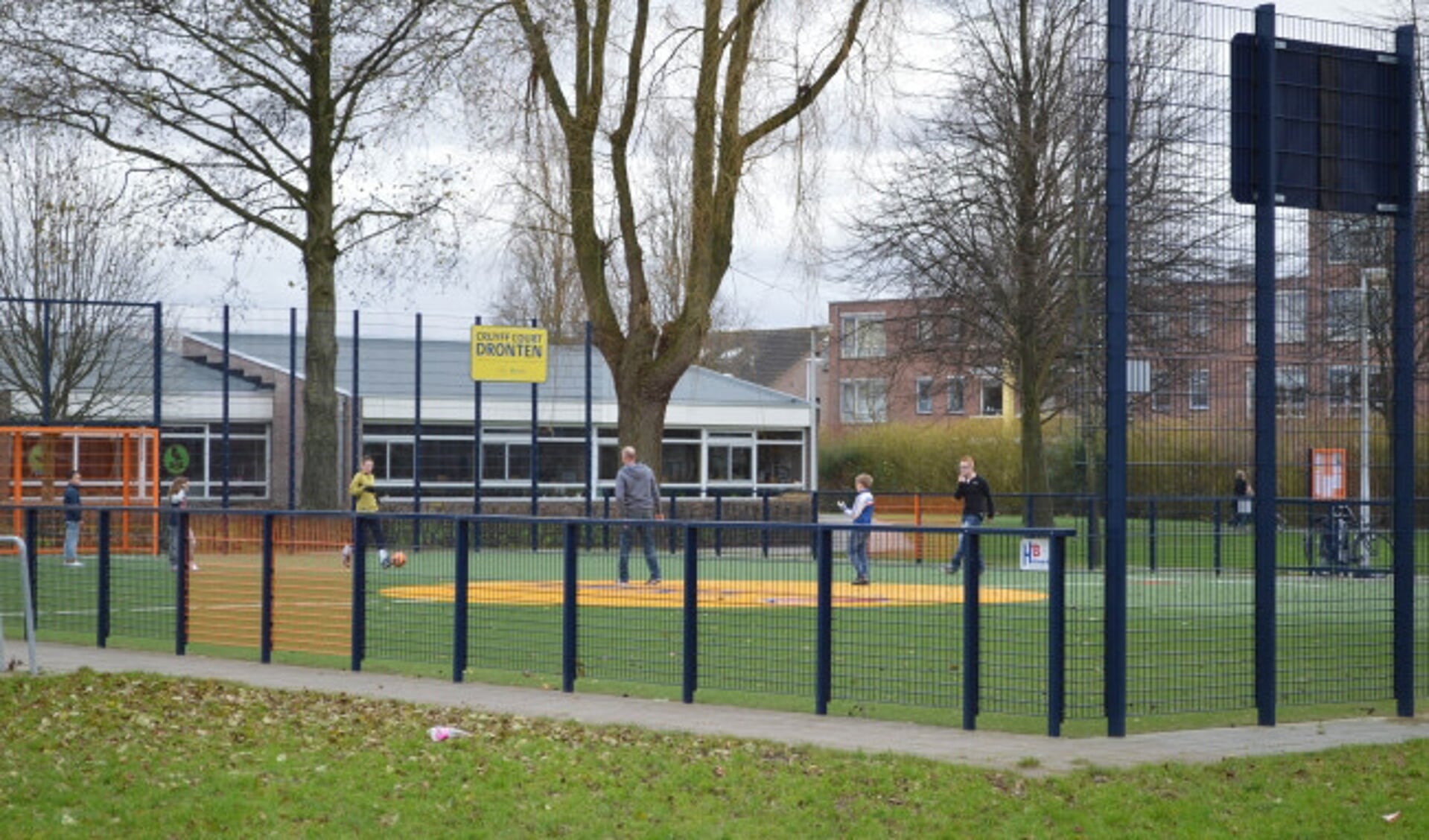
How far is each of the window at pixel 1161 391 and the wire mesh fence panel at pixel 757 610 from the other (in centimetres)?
258

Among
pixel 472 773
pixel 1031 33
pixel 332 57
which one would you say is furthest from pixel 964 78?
pixel 472 773

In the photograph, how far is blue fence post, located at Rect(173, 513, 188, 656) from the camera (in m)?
17.1

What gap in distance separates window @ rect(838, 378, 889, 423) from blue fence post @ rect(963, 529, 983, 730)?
54.8m

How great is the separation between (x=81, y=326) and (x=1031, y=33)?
22025 mm

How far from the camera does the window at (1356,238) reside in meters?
14.1

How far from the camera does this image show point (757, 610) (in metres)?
13.9

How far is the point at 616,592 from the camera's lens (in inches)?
603

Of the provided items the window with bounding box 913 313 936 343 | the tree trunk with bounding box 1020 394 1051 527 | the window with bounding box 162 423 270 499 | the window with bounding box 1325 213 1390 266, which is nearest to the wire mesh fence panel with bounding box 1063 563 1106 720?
the window with bounding box 1325 213 1390 266

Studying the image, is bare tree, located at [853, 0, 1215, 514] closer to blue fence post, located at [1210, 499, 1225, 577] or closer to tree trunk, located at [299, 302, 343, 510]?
tree trunk, located at [299, 302, 343, 510]

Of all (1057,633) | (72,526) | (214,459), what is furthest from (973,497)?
(214,459)

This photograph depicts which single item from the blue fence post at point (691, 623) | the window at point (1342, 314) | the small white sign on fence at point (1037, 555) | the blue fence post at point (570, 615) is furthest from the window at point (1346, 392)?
the blue fence post at point (570, 615)

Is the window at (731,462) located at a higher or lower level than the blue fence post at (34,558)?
higher

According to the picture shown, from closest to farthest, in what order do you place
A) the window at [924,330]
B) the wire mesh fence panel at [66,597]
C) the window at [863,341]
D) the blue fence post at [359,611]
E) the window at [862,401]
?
1. the blue fence post at [359,611]
2. the wire mesh fence panel at [66,597]
3. the window at [924,330]
4. the window at [863,341]
5. the window at [862,401]

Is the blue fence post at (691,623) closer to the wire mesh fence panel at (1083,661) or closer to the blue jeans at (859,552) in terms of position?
the blue jeans at (859,552)
